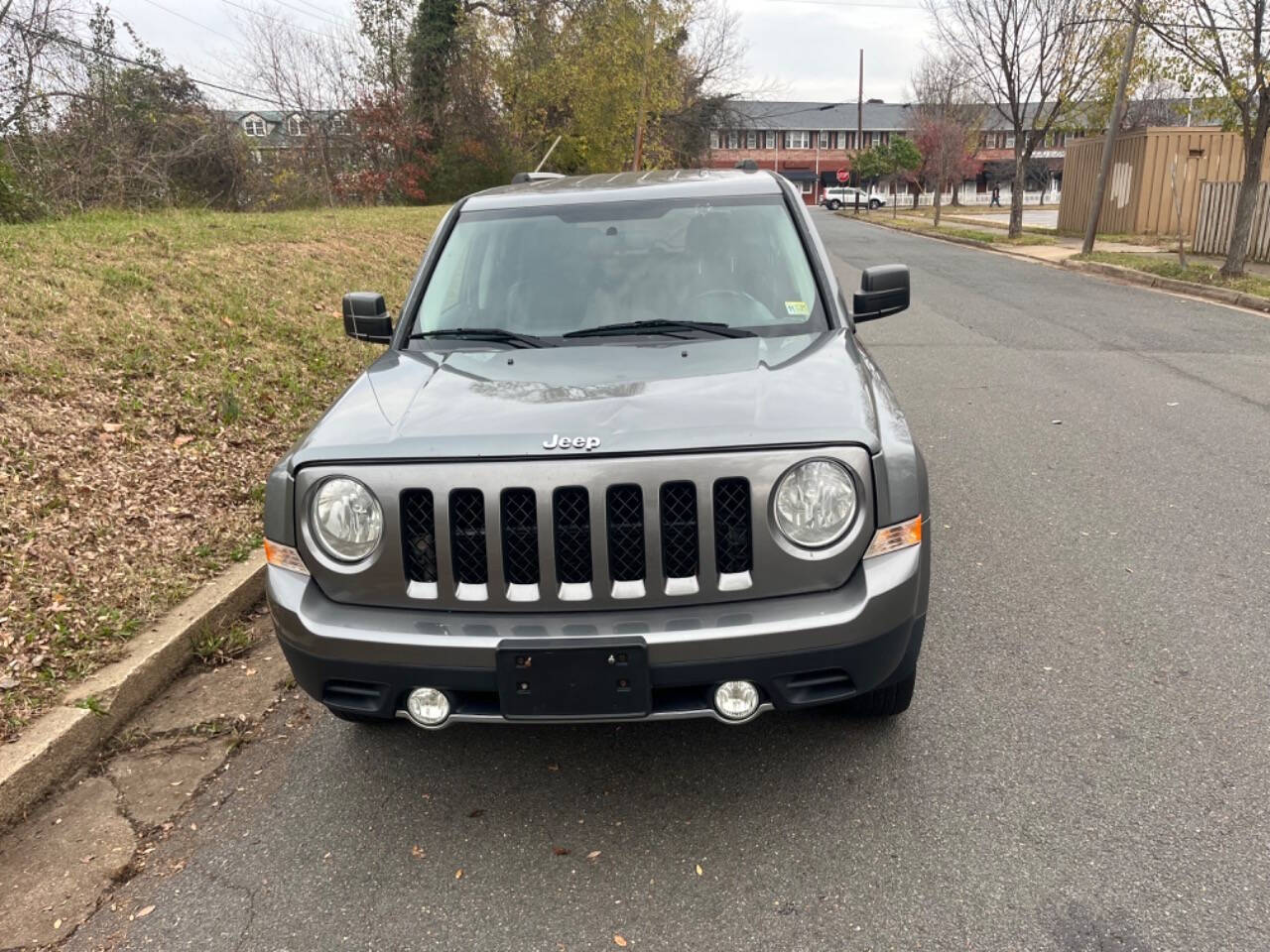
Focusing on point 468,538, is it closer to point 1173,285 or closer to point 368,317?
point 368,317

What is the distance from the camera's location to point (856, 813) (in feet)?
8.87

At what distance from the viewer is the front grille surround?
7.87ft

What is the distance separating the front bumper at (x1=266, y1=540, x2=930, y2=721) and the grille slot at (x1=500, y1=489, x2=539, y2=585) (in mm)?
111

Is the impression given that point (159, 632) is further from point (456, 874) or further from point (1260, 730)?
point (1260, 730)

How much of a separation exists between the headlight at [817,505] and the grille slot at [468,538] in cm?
79

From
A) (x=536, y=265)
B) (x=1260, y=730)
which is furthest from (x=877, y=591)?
(x=536, y=265)

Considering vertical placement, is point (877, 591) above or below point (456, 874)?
above

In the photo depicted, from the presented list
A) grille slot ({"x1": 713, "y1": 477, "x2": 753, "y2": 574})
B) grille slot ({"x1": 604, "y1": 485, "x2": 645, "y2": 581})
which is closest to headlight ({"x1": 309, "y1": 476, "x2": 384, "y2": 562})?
grille slot ({"x1": 604, "y1": 485, "x2": 645, "y2": 581})

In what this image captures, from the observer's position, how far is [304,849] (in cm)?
268

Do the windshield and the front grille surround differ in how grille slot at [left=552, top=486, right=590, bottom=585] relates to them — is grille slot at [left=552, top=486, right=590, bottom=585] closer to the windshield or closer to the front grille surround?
the front grille surround

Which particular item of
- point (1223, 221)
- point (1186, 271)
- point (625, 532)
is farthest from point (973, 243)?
point (625, 532)

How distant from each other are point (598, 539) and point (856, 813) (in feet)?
3.71

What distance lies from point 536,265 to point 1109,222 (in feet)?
87.2

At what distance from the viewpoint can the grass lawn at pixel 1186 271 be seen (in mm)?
13549
